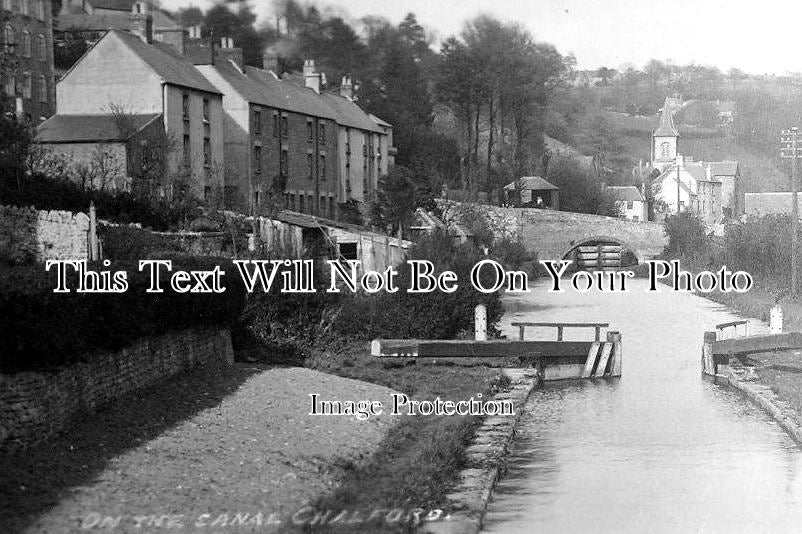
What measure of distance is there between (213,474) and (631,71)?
21.8 metres

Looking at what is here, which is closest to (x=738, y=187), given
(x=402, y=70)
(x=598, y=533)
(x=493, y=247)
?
(x=493, y=247)

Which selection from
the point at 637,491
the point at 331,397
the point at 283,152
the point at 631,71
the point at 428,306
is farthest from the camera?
the point at 283,152

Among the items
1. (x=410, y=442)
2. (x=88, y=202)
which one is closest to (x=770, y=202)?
(x=88, y=202)

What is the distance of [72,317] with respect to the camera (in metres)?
8.67

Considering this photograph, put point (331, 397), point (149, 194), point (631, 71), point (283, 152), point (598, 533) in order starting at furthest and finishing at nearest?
1. point (283, 152)
2. point (631, 71)
3. point (149, 194)
4. point (331, 397)
5. point (598, 533)

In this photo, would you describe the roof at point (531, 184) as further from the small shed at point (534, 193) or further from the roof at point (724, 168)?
the roof at point (724, 168)

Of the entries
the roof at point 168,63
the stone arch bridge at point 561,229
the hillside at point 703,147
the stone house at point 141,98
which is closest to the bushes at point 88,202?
the stone house at point 141,98

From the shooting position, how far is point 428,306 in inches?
649

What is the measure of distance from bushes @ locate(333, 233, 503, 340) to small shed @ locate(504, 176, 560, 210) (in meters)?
13.3

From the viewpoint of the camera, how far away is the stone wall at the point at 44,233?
16297 millimetres

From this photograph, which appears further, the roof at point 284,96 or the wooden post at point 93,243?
the roof at point 284,96

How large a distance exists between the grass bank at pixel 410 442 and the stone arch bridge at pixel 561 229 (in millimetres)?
13372

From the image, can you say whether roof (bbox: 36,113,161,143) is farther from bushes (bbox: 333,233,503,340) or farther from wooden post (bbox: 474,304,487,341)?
wooden post (bbox: 474,304,487,341)

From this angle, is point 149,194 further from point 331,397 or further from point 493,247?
point 331,397
